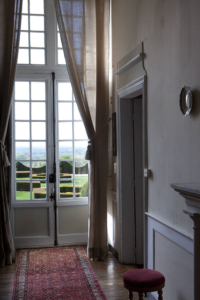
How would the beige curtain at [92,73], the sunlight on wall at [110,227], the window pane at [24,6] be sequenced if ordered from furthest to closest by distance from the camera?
1. the window pane at [24,6]
2. the sunlight on wall at [110,227]
3. the beige curtain at [92,73]

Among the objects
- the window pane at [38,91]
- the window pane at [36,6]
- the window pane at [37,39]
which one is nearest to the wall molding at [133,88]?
the window pane at [38,91]

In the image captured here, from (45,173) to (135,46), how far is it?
2.65 metres

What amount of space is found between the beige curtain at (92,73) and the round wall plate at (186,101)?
8.13 ft

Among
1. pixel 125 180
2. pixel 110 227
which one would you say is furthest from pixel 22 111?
pixel 110 227

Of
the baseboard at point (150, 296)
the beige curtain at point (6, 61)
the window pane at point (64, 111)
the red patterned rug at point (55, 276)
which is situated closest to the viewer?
the baseboard at point (150, 296)

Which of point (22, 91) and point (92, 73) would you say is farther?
point (22, 91)

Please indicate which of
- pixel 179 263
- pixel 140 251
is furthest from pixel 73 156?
pixel 179 263

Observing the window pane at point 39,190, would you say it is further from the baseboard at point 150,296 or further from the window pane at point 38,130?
the baseboard at point 150,296

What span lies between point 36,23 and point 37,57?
1.81 ft

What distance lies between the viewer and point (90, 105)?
5.09 metres

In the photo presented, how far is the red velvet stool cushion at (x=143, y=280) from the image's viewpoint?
260cm

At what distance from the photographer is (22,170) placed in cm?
549

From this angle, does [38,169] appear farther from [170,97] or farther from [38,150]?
[170,97]

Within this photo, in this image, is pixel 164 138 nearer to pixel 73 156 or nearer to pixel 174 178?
pixel 174 178
